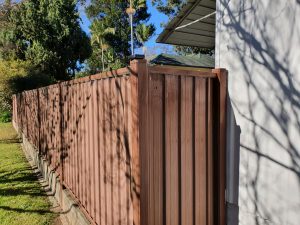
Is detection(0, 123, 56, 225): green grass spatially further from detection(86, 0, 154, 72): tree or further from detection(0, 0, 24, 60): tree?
detection(86, 0, 154, 72): tree

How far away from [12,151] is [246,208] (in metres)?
10.1

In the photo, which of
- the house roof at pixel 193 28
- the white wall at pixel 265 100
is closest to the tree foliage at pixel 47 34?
the house roof at pixel 193 28

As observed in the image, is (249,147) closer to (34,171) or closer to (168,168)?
(168,168)

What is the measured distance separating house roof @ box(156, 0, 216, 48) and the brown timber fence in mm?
1822

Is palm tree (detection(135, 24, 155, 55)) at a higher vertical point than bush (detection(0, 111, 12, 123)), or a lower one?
higher

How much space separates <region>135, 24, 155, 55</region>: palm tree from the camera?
119ft

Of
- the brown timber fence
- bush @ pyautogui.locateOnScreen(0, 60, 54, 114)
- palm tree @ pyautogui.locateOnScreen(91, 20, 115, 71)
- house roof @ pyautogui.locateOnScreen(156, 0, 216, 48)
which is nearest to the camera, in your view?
the brown timber fence

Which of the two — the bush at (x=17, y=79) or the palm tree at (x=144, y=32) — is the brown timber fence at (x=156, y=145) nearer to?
the bush at (x=17, y=79)

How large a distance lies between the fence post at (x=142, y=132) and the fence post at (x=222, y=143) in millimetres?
894

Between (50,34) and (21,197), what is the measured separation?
76.2 feet

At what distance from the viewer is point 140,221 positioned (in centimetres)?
257

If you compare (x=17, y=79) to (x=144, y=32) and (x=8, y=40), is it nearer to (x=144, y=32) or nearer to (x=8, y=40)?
(x=8, y=40)

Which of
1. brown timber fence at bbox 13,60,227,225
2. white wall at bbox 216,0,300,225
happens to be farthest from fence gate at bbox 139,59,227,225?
white wall at bbox 216,0,300,225

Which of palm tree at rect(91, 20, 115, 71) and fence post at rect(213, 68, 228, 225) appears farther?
palm tree at rect(91, 20, 115, 71)
